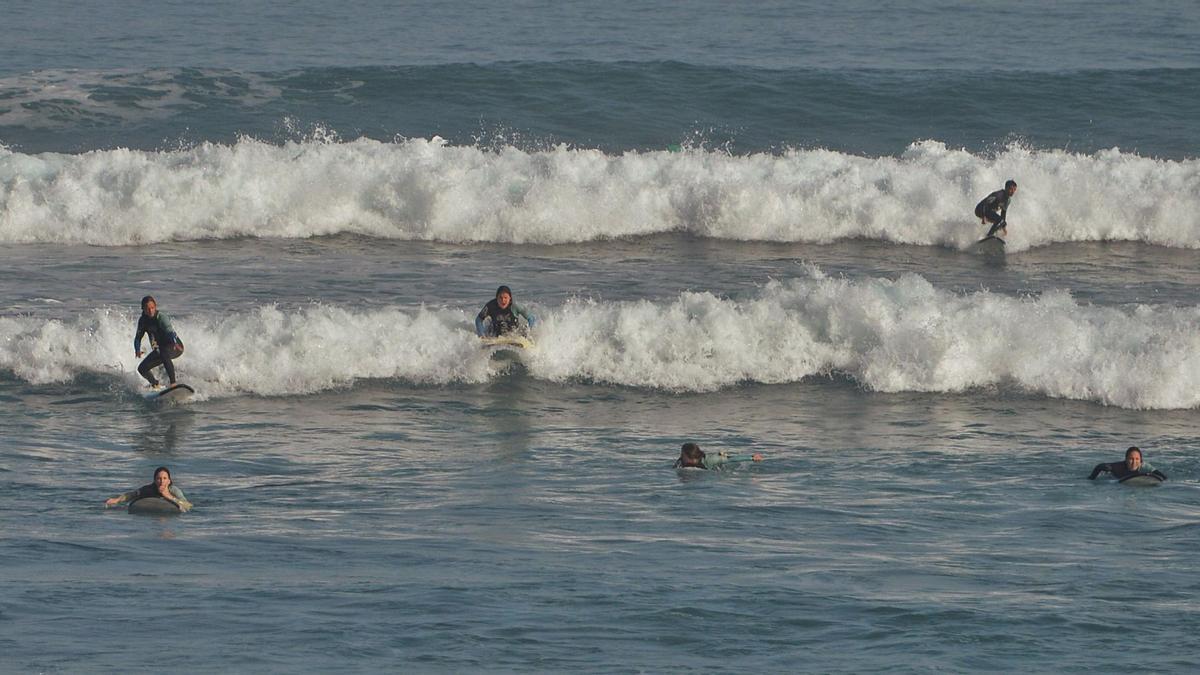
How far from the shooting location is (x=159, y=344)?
2284 centimetres

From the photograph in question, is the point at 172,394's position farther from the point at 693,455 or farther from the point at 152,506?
the point at 693,455

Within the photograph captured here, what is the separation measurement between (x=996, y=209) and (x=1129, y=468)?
13341 mm

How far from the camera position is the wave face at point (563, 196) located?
1293 inches

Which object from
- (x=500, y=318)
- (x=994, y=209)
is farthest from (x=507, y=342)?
(x=994, y=209)

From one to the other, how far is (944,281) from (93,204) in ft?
48.6

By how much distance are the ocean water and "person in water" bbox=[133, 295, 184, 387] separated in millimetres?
457

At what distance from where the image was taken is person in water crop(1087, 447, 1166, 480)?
19.2 m

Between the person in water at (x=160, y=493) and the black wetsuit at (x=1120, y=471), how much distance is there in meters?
9.24

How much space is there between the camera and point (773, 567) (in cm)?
1648

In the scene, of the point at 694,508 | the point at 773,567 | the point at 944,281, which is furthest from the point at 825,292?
the point at 773,567

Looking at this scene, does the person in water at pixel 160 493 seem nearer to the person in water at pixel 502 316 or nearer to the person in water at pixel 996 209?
the person in water at pixel 502 316

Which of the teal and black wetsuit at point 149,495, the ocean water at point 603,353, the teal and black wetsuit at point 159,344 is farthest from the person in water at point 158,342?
the teal and black wetsuit at point 149,495

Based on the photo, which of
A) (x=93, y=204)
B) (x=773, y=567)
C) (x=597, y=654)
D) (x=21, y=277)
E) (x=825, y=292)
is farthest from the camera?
(x=93, y=204)

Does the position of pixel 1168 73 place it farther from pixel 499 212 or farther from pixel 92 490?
pixel 92 490
